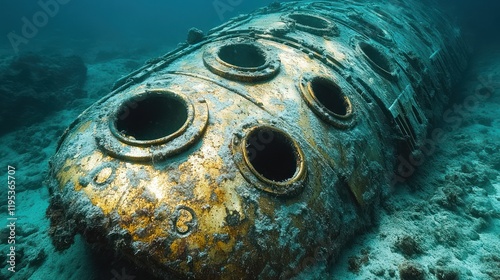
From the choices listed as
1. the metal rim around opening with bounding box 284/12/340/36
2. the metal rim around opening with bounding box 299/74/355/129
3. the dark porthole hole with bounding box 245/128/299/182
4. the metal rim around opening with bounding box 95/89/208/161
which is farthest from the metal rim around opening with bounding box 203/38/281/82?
the metal rim around opening with bounding box 284/12/340/36

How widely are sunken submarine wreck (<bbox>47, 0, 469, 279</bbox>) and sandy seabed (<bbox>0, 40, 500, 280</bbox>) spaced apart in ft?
1.21

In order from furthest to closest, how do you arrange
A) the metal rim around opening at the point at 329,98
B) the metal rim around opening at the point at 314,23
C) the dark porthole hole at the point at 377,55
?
1. the dark porthole hole at the point at 377,55
2. the metal rim around opening at the point at 314,23
3. the metal rim around opening at the point at 329,98

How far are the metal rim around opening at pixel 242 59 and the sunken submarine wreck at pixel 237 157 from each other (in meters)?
0.02

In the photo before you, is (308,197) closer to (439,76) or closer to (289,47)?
(289,47)

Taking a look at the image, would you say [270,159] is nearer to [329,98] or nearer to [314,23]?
[329,98]

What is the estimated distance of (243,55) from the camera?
5.09 metres

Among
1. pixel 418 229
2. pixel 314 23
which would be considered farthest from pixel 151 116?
pixel 314 23

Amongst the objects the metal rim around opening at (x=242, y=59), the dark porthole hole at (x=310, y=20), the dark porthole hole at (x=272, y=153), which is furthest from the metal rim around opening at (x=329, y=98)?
the dark porthole hole at (x=310, y=20)

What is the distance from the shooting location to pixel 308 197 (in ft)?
9.72

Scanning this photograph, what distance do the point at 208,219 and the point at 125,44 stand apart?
28372mm

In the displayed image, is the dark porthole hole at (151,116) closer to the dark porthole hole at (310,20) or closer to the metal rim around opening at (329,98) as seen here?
the metal rim around opening at (329,98)

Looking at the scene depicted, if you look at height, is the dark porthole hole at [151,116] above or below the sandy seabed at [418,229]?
above

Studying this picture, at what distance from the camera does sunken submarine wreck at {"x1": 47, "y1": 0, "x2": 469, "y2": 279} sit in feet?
7.97

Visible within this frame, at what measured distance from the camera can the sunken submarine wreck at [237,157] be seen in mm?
2430
